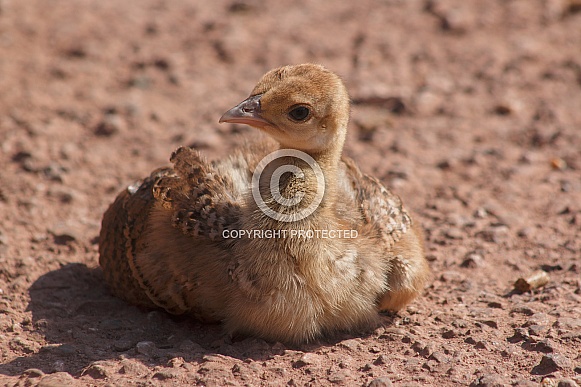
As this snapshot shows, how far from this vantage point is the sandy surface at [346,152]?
459cm

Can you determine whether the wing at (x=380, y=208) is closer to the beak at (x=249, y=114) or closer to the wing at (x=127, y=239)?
the beak at (x=249, y=114)

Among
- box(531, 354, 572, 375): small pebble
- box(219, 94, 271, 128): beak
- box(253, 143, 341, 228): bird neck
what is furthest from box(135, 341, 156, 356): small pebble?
box(531, 354, 572, 375): small pebble

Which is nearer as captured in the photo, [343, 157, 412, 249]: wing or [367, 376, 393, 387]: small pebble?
[367, 376, 393, 387]: small pebble

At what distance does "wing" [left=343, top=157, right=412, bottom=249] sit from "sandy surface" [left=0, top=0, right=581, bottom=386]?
591 millimetres

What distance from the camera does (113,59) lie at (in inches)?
352

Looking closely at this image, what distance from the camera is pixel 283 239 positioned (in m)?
4.59

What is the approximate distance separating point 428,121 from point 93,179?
3508 mm

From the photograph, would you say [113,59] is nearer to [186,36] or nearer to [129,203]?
[186,36]

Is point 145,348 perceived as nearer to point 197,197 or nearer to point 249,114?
point 197,197

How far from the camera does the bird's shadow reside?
456cm

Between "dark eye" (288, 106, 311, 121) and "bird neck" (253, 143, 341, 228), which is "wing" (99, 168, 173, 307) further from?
"dark eye" (288, 106, 311, 121)

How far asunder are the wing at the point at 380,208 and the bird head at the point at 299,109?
1.53 ft

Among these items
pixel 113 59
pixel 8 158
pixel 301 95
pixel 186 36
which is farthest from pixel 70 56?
pixel 301 95

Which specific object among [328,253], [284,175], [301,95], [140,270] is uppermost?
[301,95]
